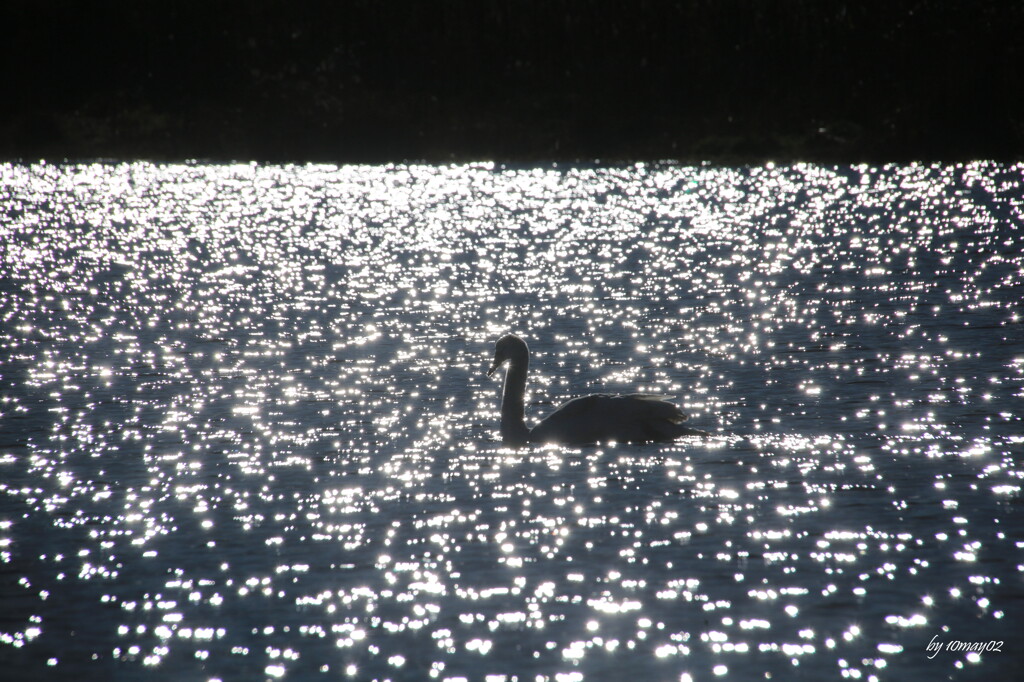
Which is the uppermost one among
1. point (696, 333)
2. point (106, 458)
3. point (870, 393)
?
point (696, 333)

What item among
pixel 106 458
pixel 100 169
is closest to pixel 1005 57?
pixel 100 169

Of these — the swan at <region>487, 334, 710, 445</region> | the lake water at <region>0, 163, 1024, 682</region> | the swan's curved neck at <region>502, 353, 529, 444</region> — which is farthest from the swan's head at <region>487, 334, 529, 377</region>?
the swan at <region>487, 334, 710, 445</region>

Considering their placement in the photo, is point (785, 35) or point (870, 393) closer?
point (870, 393)

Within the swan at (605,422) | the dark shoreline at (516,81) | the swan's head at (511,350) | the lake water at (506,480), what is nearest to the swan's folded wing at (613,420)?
the swan at (605,422)

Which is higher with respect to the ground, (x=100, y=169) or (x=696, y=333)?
(x=100, y=169)

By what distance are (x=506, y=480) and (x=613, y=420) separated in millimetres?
2390

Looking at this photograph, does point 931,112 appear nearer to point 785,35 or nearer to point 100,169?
point 785,35

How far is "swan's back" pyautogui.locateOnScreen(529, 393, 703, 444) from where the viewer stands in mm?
19031

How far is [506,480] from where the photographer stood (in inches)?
682

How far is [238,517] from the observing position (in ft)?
52.0

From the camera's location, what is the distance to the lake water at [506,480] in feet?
38.8

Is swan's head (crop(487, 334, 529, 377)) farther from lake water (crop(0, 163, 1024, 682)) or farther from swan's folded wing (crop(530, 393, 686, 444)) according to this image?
swan's folded wing (crop(530, 393, 686, 444))

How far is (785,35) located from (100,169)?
204 ft

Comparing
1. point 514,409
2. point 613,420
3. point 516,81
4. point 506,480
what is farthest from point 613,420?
Result: point 516,81
